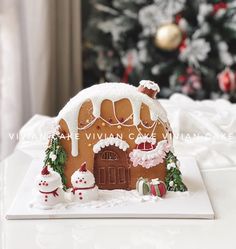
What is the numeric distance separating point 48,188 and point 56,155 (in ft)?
0.32

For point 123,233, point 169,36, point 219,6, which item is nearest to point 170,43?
point 169,36

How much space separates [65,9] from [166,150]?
5.28 ft

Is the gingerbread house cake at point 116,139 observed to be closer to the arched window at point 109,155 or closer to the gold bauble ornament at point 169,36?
the arched window at point 109,155

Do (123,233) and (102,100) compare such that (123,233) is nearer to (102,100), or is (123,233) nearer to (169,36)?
(102,100)

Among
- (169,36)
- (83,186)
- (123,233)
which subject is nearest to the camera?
(123,233)

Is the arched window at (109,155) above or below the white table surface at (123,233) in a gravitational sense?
above

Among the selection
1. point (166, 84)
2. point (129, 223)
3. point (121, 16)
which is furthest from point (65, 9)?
point (129, 223)

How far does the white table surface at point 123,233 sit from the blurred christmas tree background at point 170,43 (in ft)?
4.85

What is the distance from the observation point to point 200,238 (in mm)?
1217

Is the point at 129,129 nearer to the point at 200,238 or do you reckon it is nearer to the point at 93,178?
the point at 93,178

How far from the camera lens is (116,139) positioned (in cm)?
139

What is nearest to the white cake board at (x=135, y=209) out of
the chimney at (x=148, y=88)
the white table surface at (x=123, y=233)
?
the white table surface at (x=123, y=233)

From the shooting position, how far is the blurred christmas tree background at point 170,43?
2.71 m

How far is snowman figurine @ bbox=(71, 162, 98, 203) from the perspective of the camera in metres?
1.35
